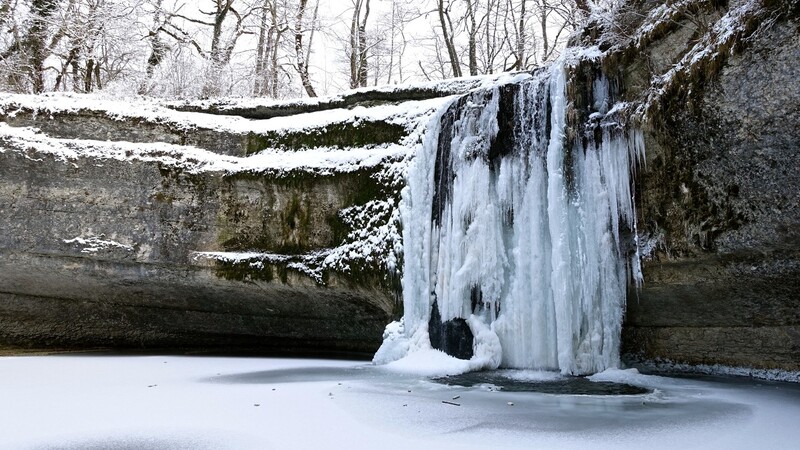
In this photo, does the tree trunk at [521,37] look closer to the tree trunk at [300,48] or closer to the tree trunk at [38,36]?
the tree trunk at [300,48]

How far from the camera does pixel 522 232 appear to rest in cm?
684

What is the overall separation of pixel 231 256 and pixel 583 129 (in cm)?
561

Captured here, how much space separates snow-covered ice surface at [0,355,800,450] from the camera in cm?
315

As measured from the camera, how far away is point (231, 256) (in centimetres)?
904

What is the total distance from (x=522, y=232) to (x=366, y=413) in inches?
142

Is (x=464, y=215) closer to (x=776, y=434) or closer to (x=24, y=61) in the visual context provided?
(x=776, y=434)

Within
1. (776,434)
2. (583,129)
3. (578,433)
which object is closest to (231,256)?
(583,129)

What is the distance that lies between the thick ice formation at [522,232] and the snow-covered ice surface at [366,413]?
64cm

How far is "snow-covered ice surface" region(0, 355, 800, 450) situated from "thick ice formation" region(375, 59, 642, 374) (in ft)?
2.11

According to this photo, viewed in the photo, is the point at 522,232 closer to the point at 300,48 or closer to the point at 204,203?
the point at 204,203

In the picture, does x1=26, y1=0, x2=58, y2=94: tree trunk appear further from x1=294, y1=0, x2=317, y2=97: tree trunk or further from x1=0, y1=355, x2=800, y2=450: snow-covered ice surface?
x1=0, y1=355, x2=800, y2=450: snow-covered ice surface

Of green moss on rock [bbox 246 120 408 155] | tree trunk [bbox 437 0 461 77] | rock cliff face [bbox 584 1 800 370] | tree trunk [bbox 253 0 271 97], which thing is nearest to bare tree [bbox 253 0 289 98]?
tree trunk [bbox 253 0 271 97]

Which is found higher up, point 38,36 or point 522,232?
point 38,36

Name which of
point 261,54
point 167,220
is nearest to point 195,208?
point 167,220
